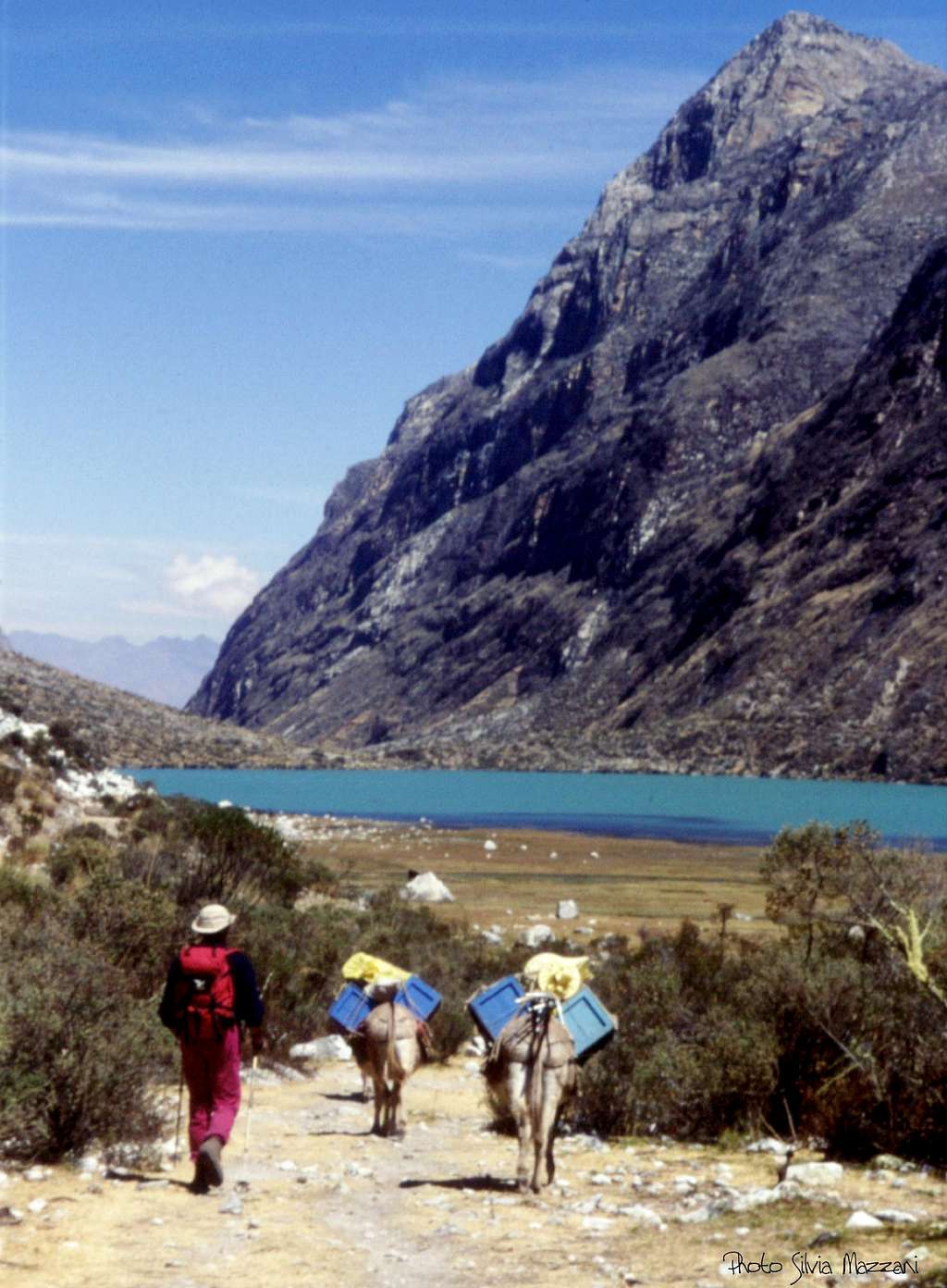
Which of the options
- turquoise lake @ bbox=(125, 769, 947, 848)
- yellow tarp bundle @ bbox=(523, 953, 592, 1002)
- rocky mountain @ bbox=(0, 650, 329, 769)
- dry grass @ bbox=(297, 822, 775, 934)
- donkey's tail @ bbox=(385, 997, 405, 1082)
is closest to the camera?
yellow tarp bundle @ bbox=(523, 953, 592, 1002)

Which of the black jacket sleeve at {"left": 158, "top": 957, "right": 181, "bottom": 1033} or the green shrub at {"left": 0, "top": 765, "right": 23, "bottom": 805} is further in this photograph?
the green shrub at {"left": 0, "top": 765, "right": 23, "bottom": 805}

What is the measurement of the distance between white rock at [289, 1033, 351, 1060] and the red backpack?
710cm

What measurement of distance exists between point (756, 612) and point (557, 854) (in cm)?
9379

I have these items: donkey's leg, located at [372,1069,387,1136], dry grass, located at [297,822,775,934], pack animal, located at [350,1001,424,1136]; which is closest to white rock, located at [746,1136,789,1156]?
pack animal, located at [350,1001,424,1136]

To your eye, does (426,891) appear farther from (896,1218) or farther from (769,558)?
(769,558)

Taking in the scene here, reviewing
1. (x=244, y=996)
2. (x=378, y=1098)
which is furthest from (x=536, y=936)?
(x=244, y=996)

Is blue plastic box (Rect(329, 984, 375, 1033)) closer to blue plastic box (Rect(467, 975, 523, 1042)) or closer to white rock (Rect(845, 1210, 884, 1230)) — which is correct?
blue plastic box (Rect(467, 975, 523, 1042))

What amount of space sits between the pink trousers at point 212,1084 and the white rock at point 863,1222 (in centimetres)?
Result: 384

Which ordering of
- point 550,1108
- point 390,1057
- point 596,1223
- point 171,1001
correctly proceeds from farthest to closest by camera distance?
1. point 390,1057
2. point 550,1108
3. point 171,1001
4. point 596,1223

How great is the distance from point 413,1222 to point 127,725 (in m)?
95.6

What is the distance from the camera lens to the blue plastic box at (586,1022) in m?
11.0

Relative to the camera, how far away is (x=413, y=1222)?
956 centimetres

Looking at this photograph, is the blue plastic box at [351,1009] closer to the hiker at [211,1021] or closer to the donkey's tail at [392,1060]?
the donkey's tail at [392,1060]

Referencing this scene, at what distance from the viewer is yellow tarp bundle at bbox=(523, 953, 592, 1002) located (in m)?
11.0
